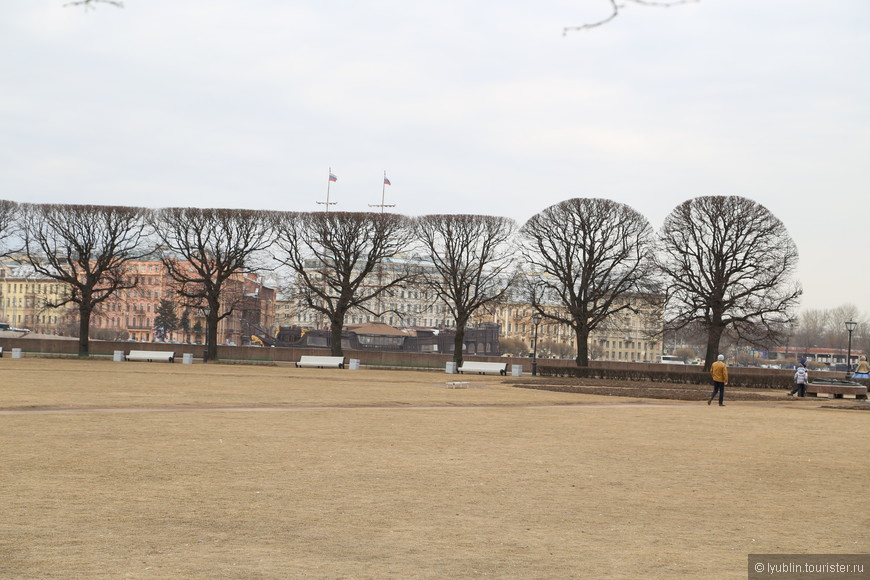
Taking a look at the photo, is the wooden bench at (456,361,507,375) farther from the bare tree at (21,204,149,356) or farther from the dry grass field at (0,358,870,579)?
the dry grass field at (0,358,870,579)

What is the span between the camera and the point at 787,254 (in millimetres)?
54344

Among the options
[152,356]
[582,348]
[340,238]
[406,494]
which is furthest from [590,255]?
[406,494]

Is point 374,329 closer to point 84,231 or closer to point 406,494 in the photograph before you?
point 84,231

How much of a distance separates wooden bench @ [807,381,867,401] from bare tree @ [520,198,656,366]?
16972 millimetres

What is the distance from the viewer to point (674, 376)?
5072 cm

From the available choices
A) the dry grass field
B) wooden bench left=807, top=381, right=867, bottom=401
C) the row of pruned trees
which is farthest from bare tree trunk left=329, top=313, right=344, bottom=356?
the dry grass field

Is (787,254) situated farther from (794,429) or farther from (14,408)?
(14,408)

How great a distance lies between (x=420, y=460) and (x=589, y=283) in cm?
4546

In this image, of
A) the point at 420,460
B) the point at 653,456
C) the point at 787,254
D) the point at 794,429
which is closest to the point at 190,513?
the point at 420,460

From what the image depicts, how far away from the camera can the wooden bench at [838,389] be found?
4019 centimetres

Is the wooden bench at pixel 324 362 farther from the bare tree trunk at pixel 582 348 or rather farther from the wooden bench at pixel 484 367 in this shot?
the bare tree trunk at pixel 582 348

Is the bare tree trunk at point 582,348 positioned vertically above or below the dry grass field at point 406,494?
above

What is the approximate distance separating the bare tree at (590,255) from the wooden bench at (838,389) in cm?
1697

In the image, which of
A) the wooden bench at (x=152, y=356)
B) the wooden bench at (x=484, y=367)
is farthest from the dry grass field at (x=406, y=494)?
the wooden bench at (x=152, y=356)
